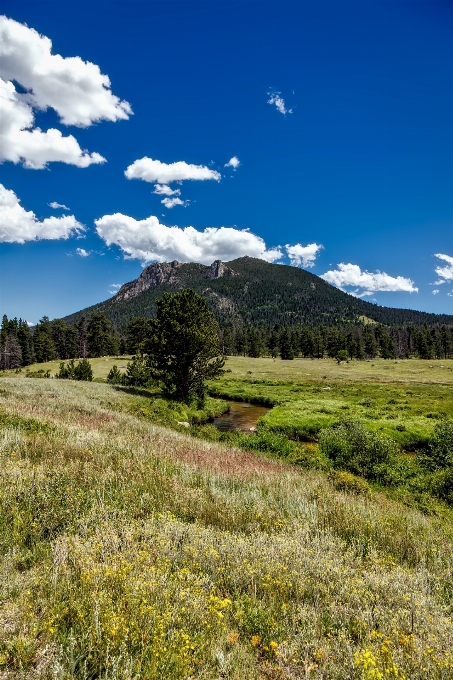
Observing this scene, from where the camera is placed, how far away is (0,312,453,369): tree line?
95000 millimetres

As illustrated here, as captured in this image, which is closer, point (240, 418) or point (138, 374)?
point (240, 418)

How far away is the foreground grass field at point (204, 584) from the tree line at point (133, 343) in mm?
77521

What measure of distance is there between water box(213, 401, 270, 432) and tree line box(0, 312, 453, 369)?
48.0 metres

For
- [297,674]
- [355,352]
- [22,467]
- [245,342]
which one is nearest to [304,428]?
[22,467]

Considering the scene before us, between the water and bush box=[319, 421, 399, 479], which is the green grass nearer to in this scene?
the water

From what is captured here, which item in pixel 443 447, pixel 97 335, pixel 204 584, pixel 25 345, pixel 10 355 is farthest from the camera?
pixel 25 345

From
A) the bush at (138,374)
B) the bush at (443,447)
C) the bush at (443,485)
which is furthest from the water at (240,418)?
the bush at (443,485)

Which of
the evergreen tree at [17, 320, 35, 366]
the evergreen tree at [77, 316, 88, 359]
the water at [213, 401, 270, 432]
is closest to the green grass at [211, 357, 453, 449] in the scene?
the water at [213, 401, 270, 432]

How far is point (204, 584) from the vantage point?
409cm

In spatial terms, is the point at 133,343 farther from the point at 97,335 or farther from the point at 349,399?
the point at 349,399

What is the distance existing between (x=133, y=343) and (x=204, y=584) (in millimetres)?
96961

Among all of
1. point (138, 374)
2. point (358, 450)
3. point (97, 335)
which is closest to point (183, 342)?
point (138, 374)

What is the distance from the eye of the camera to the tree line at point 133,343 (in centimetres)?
9500

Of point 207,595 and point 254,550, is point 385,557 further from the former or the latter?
point 207,595
